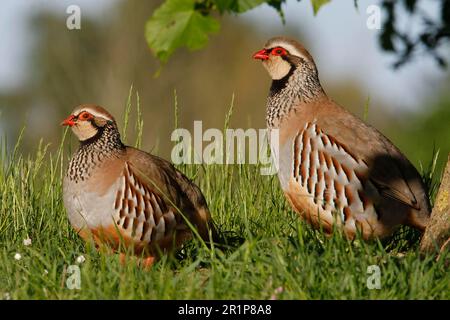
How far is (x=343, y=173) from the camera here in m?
6.27

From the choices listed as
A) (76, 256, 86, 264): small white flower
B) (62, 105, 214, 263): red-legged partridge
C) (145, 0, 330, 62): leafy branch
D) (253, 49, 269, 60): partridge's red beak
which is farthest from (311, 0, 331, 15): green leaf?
(253, 49, 269, 60): partridge's red beak

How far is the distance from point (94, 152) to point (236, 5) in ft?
8.59

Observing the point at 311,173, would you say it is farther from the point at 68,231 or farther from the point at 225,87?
the point at 225,87

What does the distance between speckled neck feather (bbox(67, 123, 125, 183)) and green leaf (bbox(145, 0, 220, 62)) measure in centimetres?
234

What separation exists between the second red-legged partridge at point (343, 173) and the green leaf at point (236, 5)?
2.25 meters

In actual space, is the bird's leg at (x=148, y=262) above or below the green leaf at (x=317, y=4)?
below

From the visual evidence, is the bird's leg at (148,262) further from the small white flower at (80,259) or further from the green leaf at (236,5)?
the green leaf at (236,5)

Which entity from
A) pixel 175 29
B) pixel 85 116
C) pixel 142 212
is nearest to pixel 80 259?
pixel 142 212

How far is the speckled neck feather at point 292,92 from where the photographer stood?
670 centimetres

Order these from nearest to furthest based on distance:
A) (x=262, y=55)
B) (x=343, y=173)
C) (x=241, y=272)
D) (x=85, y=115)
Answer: (x=241, y=272)
(x=343, y=173)
(x=85, y=115)
(x=262, y=55)

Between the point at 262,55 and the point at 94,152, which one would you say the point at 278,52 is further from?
the point at 94,152

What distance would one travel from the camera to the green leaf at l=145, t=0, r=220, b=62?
402cm

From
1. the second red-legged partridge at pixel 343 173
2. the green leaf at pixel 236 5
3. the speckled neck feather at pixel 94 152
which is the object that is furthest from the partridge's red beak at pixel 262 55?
the green leaf at pixel 236 5

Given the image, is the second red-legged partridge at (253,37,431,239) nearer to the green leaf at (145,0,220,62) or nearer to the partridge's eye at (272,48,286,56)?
the partridge's eye at (272,48,286,56)
